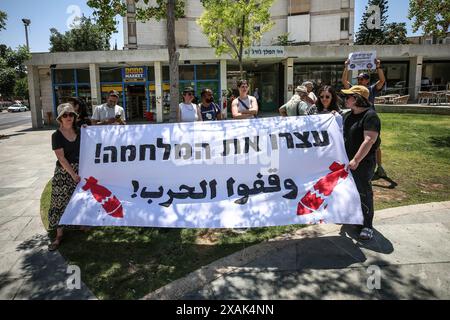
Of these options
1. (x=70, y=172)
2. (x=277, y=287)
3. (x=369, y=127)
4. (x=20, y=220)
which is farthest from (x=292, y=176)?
(x=20, y=220)

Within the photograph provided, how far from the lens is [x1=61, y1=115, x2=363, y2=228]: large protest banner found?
3.93 metres

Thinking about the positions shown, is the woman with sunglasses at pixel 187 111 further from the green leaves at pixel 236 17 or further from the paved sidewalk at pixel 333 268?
the green leaves at pixel 236 17

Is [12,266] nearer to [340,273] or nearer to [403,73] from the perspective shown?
[340,273]

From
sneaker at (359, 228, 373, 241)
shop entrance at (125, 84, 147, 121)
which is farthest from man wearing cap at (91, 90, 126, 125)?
shop entrance at (125, 84, 147, 121)

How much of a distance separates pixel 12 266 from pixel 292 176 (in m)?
3.51

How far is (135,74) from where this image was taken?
23625mm

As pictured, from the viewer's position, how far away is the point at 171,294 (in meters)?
3.18

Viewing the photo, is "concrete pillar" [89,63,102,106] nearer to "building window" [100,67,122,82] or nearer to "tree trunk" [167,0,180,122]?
"building window" [100,67,122,82]

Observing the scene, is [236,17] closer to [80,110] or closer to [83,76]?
[80,110]

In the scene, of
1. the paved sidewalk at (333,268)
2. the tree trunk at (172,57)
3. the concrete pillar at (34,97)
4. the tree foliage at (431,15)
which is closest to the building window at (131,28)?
the concrete pillar at (34,97)

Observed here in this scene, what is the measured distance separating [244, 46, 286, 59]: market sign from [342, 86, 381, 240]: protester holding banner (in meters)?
17.2

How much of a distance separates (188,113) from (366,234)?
329cm

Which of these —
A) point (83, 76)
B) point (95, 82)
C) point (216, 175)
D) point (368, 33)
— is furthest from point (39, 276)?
point (368, 33)
